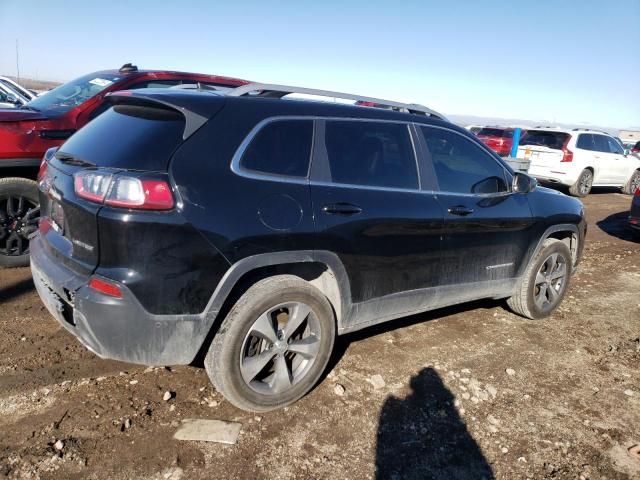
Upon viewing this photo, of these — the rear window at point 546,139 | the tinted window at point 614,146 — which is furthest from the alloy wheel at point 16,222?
the tinted window at point 614,146

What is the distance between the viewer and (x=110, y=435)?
2.53 meters

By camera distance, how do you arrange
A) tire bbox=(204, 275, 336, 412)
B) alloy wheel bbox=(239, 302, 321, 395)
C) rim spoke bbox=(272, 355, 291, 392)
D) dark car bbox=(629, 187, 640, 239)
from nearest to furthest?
tire bbox=(204, 275, 336, 412)
alloy wheel bbox=(239, 302, 321, 395)
rim spoke bbox=(272, 355, 291, 392)
dark car bbox=(629, 187, 640, 239)

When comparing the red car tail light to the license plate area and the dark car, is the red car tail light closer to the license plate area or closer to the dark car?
the license plate area

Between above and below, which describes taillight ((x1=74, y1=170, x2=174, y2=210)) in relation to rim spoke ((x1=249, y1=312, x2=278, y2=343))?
above

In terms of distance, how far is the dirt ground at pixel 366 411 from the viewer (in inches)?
95.5

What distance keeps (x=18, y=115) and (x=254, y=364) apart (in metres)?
3.42

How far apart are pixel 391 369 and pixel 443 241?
3.18ft

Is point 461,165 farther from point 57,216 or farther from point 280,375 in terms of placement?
point 57,216

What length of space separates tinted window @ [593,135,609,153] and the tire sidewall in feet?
31.2

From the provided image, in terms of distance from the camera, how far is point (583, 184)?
1227 centimetres

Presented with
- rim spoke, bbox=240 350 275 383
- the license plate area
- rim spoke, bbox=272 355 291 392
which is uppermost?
the license plate area

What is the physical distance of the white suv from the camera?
11797 mm

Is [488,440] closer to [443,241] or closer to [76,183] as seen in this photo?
[443,241]

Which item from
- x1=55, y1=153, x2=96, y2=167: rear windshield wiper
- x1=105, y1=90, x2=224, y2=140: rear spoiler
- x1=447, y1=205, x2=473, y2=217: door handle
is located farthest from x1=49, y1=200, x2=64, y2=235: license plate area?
x1=447, y1=205, x2=473, y2=217: door handle
